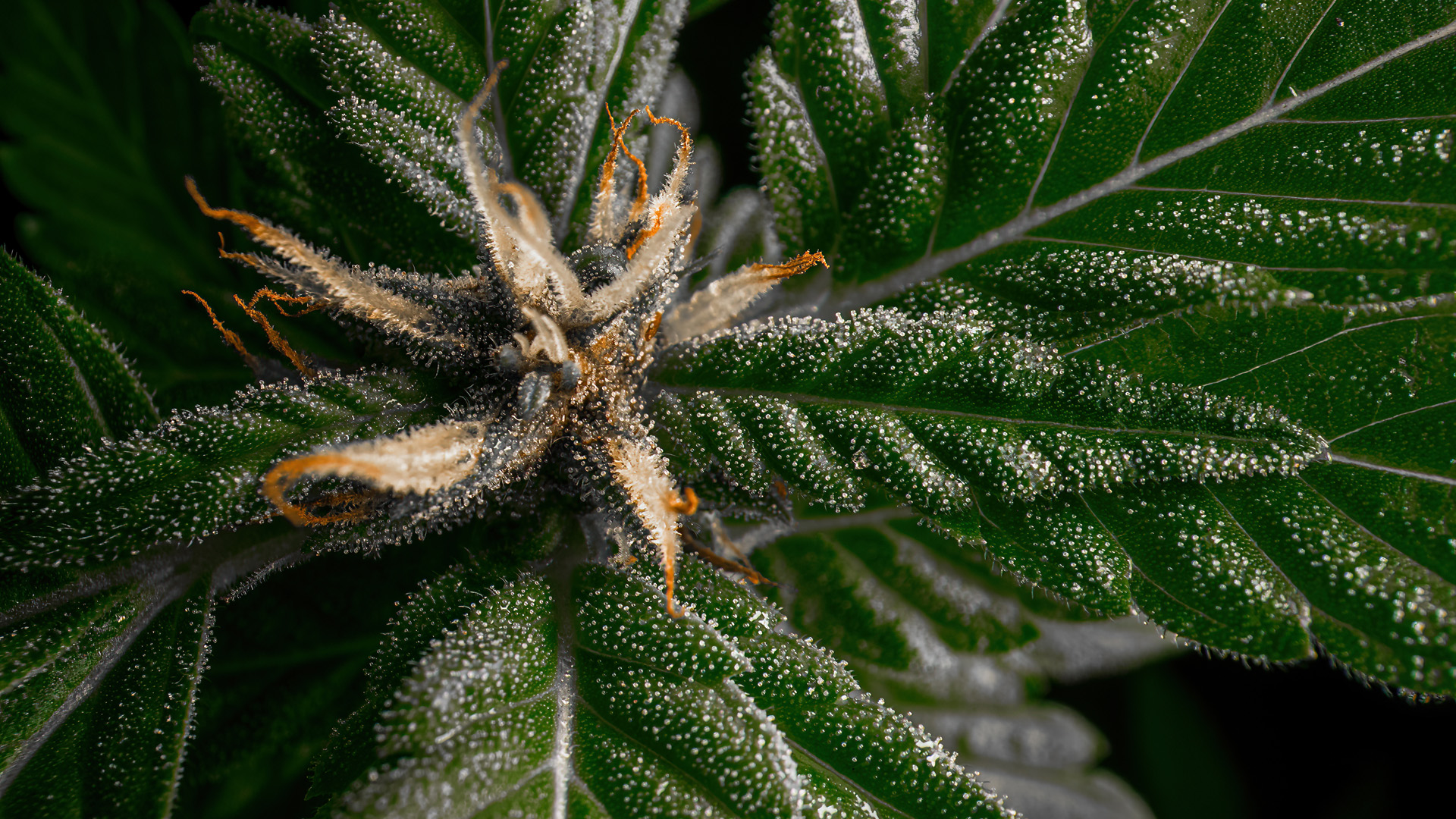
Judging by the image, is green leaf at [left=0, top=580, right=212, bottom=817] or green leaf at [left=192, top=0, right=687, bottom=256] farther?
green leaf at [left=192, top=0, right=687, bottom=256]

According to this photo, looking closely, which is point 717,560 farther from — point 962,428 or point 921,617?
point 921,617

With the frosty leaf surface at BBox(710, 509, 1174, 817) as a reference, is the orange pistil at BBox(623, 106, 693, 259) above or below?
above

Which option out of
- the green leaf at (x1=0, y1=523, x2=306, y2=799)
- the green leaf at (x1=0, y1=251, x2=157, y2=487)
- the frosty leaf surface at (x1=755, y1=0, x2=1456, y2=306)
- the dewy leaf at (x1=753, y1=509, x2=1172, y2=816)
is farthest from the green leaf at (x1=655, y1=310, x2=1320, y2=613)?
the green leaf at (x1=0, y1=251, x2=157, y2=487)

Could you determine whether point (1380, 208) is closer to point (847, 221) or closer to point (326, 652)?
point (847, 221)

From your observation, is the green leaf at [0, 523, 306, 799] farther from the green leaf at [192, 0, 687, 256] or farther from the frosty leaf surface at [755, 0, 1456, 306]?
the frosty leaf surface at [755, 0, 1456, 306]

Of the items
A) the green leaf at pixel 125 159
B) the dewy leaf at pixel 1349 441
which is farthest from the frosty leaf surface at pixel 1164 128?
the green leaf at pixel 125 159

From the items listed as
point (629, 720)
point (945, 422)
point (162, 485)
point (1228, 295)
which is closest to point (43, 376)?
point (162, 485)

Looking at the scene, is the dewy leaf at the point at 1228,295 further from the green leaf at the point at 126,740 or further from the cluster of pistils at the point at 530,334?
the green leaf at the point at 126,740
